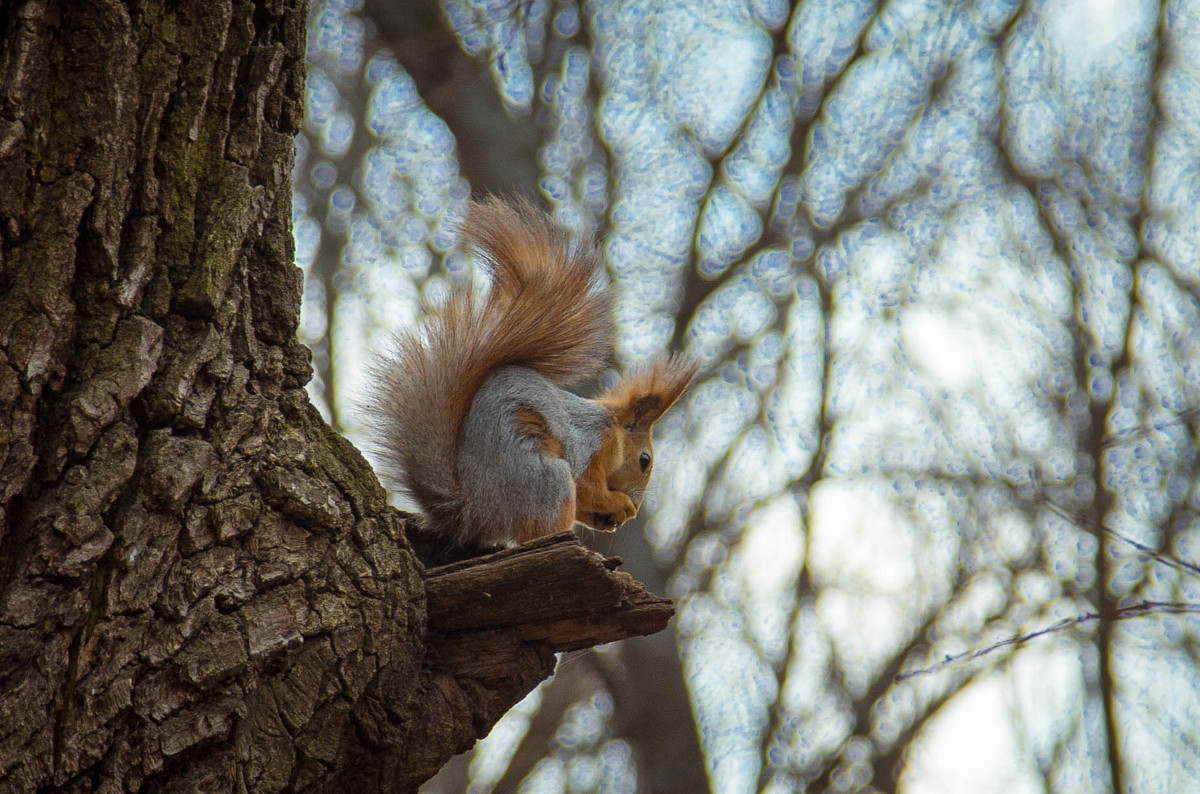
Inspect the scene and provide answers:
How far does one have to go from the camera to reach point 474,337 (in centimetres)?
194

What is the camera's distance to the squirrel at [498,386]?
6.05ft

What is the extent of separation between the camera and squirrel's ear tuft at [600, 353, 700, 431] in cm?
258

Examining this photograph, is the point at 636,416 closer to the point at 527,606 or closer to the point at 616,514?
the point at 616,514

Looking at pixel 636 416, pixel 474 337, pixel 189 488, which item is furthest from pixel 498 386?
pixel 189 488

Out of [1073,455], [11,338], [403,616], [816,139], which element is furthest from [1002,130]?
[11,338]

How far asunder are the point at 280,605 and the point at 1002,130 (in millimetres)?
3730

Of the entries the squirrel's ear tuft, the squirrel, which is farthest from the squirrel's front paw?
the squirrel's ear tuft

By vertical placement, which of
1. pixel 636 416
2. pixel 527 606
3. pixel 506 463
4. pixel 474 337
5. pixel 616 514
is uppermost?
pixel 474 337

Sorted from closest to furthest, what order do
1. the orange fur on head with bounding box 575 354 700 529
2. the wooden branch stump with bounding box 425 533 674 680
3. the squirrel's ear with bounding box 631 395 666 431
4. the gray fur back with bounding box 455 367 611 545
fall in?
the wooden branch stump with bounding box 425 533 674 680, the gray fur back with bounding box 455 367 611 545, the orange fur on head with bounding box 575 354 700 529, the squirrel's ear with bounding box 631 395 666 431

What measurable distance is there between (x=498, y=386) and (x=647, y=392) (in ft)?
2.24

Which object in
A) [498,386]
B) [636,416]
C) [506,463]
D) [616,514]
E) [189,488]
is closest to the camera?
[189,488]

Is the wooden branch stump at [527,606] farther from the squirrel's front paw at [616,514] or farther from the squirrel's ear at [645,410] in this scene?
the squirrel's ear at [645,410]

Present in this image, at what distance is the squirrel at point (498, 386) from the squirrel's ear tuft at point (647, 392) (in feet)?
1.40

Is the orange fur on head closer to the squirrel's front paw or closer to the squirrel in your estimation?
the squirrel's front paw
